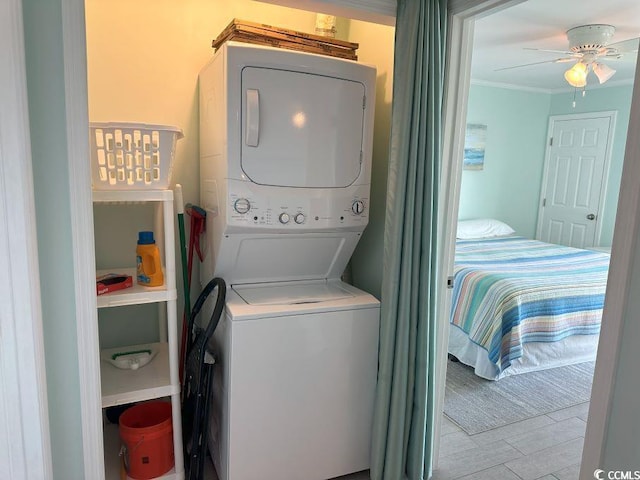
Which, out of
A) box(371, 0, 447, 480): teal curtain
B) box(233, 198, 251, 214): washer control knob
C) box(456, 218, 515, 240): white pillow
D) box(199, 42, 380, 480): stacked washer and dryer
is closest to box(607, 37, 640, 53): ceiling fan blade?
box(456, 218, 515, 240): white pillow

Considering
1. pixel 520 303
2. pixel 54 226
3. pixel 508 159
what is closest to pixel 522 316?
pixel 520 303

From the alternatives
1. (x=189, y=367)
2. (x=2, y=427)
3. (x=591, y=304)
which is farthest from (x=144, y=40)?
(x=591, y=304)

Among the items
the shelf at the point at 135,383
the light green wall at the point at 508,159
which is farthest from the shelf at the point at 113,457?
the light green wall at the point at 508,159

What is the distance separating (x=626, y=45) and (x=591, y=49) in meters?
0.36

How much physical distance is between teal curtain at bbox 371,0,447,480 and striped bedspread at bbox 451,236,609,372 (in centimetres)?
130

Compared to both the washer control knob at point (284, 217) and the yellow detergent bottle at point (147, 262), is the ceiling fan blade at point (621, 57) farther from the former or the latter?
the yellow detergent bottle at point (147, 262)

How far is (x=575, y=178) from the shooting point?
5.51 m

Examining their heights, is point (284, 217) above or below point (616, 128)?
below

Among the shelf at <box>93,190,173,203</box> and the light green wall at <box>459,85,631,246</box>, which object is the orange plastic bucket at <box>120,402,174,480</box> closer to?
the shelf at <box>93,190,173,203</box>

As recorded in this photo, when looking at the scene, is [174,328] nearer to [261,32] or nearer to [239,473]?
[239,473]

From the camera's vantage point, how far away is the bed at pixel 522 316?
3064 millimetres

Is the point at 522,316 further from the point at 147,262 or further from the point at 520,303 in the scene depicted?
the point at 147,262

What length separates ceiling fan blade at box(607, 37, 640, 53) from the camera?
3434 mm

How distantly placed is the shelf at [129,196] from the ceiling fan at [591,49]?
3119mm
